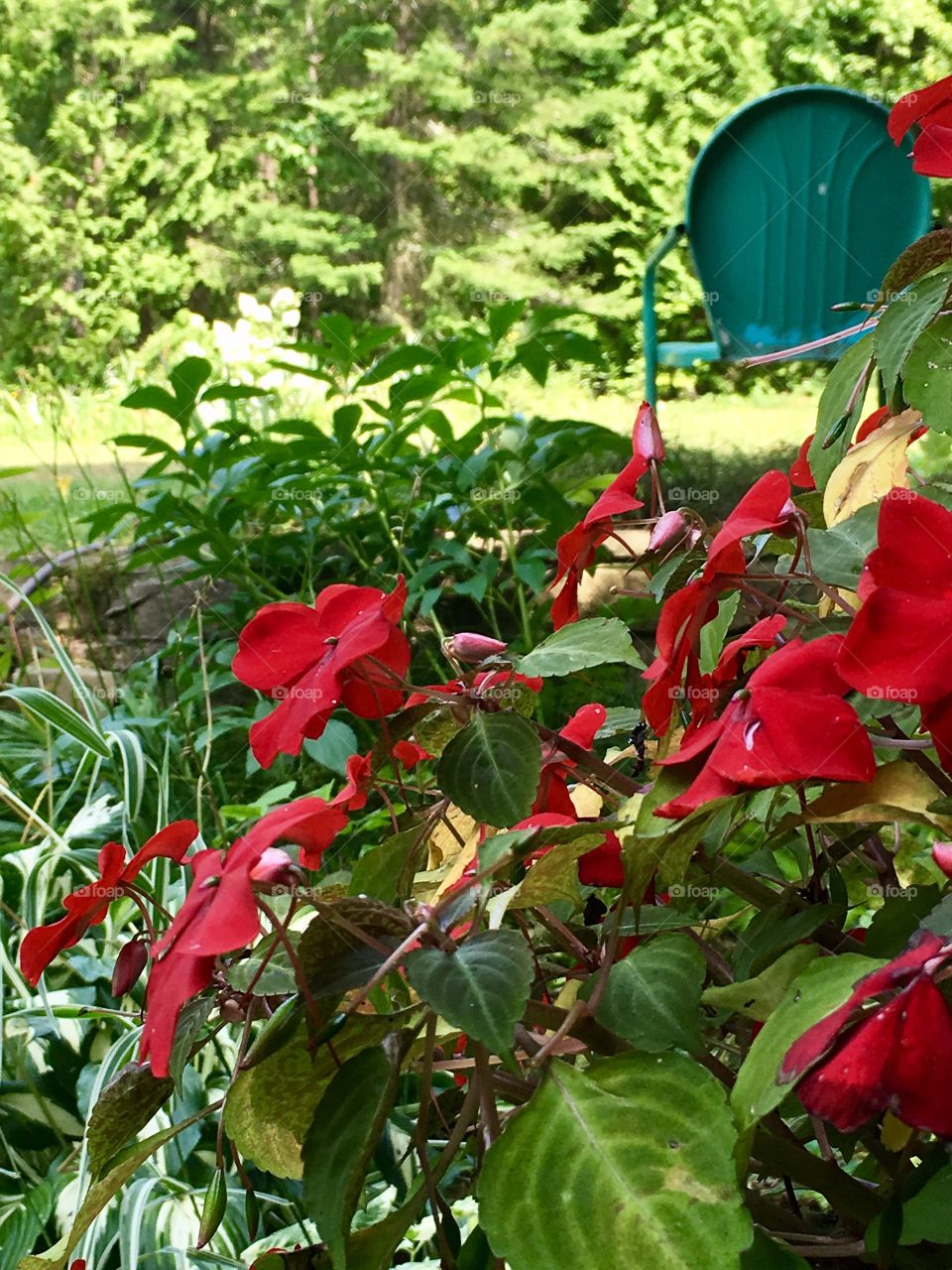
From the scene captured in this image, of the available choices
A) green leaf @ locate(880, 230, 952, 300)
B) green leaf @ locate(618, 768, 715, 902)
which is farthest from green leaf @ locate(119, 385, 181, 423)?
green leaf @ locate(618, 768, 715, 902)

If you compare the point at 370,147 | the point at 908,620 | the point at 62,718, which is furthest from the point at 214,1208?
the point at 370,147

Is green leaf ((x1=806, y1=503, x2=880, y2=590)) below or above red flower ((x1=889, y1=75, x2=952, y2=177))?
below

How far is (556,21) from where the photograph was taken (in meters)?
7.04

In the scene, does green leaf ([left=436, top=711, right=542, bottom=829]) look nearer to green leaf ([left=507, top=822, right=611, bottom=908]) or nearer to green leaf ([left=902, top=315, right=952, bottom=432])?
green leaf ([left=507, top=822, right=611, bottom=908])

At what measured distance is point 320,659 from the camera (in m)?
0.42

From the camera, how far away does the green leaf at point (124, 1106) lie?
35 cm

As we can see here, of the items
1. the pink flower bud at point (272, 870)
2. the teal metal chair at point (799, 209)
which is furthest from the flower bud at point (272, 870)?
the teal metal chair at point (799, 209)

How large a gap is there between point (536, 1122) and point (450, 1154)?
0.05m

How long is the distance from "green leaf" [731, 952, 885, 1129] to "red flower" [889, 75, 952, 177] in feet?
0.84

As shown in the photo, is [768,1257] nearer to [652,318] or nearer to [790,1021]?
[790,1021]

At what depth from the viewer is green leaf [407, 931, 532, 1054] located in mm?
294

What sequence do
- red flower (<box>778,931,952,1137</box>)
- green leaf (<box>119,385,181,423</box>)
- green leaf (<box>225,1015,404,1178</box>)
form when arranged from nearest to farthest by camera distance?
red flower (<box>778,931,952,1137</box>) < green leaf (<box>225,1015,404,1178</box>) < green leaf (<box>119,385,181,423</box>)

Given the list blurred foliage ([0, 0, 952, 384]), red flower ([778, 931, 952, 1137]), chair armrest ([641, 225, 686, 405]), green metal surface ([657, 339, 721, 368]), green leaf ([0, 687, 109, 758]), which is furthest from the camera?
blurred foliage ([0, 0, 952, 384])

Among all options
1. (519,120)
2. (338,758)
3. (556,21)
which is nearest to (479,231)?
(519,120)
